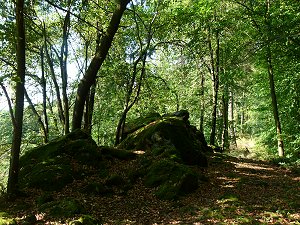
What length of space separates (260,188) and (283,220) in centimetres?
353

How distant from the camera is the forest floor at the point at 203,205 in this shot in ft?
25.4

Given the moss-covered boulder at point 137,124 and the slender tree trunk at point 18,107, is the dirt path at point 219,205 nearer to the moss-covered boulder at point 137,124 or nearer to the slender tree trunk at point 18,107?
the slender tree trunk at point 18,107

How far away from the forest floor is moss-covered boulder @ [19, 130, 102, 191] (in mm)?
567

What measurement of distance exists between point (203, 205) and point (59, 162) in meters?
5.43

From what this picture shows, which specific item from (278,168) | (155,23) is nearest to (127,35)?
(155,23)

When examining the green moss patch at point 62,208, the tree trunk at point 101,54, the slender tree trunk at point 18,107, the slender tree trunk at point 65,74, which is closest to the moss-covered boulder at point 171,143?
the tree trunk at point 101,54

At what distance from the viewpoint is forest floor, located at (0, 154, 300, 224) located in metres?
7.74

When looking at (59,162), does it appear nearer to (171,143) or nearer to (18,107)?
(18,107)

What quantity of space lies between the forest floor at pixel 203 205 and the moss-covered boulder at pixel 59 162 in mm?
567

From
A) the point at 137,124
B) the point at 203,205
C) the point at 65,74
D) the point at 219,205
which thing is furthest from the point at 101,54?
the point at 137,124

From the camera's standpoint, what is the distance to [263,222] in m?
7.29

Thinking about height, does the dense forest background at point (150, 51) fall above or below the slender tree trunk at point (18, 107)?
above

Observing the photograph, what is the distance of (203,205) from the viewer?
29.1 feet

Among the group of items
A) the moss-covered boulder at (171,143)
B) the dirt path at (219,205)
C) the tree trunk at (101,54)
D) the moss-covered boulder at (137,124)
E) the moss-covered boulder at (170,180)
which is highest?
the tree trunk at (101,54)
